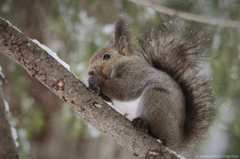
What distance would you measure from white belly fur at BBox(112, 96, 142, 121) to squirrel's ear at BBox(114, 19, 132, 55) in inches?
18.5

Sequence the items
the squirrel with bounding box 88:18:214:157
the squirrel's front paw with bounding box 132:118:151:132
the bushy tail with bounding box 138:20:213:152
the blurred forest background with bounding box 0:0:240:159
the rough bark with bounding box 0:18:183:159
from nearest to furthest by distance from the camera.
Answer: the rough bark with bounding box 0:18:183:159 < the squirrel's front paw with bounding box 132:118:151:132 < the squirrel with bounding box 88:18:214:157 < the bushy tail with bounding box 138:20:213:152 < the blurred forest background with bounding box 0:0:240:159

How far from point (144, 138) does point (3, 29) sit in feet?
3.32

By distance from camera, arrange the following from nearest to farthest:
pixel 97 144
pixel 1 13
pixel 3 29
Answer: pixel 3 29, pixel 1 13, pixel 97 144

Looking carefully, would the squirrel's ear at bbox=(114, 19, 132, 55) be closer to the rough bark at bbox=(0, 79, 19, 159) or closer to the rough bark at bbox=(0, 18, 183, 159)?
the rough bark at bbox=(0, 18, 183, 159)

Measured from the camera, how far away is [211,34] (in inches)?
69.1

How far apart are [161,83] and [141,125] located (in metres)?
0.41

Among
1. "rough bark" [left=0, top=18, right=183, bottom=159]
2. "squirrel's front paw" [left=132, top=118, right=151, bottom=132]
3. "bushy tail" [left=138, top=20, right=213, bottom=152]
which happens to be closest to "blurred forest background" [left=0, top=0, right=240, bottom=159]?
"bushy tail" [left=138, top=20, right=213, bottom=152]

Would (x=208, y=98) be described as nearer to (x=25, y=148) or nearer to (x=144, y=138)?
(x=144, y=138)

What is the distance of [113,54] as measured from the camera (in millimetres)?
1940

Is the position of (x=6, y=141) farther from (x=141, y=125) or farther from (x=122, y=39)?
(x=122, y=39)

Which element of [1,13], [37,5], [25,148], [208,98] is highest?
[37,5]

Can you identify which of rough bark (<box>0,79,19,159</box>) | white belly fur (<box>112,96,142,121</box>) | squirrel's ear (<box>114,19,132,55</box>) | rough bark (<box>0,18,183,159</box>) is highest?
squirrel's ear (<box>114,19,132,55</box>)

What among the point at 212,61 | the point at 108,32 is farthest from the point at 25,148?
the point at 212,61

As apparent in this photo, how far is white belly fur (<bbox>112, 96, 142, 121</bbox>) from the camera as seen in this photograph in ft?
5.45
